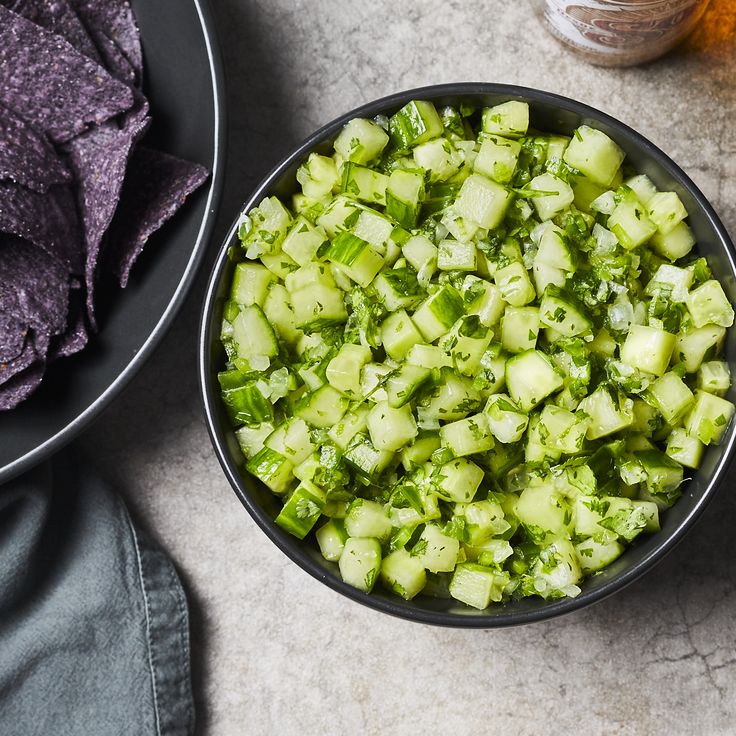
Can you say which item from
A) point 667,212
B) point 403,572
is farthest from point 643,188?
point 403,572

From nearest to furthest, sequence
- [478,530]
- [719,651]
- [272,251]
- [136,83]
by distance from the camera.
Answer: [478,530] → [272,251] → [136,83] → [719,651]

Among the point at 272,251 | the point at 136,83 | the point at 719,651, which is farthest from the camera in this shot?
the point at 719,651

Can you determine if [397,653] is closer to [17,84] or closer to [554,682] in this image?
[554,682]

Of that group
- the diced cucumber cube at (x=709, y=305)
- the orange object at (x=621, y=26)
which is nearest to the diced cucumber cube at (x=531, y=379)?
the diced cucumber cube at (x=709, y=305)

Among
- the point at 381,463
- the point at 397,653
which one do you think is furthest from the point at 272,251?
the point at 397,653

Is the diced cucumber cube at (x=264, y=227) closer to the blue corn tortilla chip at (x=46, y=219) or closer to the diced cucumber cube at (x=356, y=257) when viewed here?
the diced cucumber cube at (x=356, y=257)

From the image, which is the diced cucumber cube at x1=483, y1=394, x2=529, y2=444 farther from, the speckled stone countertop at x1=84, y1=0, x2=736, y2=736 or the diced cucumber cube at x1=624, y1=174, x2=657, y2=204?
the speckled stone countertop at x1=84, y1=0, x2=736, y2=736
